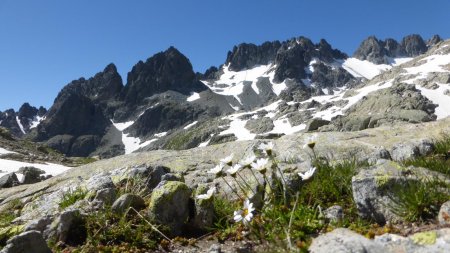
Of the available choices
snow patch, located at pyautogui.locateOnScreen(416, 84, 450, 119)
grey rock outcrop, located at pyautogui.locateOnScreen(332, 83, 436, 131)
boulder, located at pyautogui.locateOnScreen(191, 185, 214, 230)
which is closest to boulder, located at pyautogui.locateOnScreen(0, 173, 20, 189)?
boulder, located at pyautogui.locateOnScreen(191, 185, 214, 230)

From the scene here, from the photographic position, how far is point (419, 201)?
529 cm

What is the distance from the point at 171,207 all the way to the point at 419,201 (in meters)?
3.93

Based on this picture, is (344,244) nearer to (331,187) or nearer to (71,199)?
(331,187)

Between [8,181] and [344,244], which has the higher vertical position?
[8,181]

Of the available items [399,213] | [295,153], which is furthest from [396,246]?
[295,153]

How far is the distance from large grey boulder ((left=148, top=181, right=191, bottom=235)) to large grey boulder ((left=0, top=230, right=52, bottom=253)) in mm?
1805

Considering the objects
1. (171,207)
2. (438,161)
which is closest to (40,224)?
(171,207)

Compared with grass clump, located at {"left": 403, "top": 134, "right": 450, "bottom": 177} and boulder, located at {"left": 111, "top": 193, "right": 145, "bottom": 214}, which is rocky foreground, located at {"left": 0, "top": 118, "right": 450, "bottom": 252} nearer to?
boulder, located at {"left": 111, "top": 193, "right": 145, "bottom": 214}

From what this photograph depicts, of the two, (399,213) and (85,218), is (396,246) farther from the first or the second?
(85,218)

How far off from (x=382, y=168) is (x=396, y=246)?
271 cm

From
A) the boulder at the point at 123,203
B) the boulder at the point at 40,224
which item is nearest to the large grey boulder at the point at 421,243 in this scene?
the boulder at the point at 123,203

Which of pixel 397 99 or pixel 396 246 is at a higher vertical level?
pixel 397 99

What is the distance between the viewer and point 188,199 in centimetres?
736

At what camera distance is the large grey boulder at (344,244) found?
3.59m
